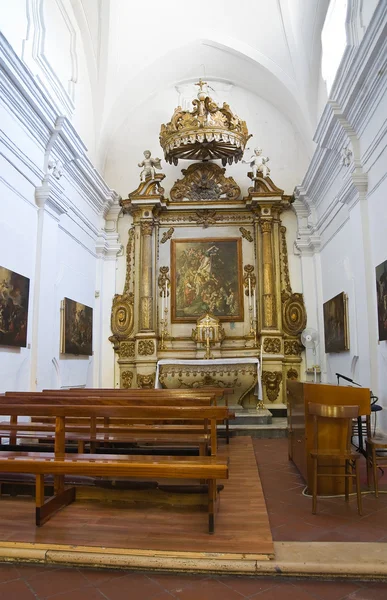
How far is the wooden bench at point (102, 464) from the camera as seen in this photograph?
3.15 metres

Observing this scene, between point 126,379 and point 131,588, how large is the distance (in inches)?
322

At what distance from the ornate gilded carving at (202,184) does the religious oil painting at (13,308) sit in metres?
5.14

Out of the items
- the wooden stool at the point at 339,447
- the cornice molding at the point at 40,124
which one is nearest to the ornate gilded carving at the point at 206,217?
the cornice molding at the point at 40,124

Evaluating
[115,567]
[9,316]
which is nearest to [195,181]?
[9,316]

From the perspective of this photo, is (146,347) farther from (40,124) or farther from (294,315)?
(40,124)

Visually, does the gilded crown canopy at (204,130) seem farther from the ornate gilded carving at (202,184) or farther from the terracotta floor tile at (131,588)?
the terracotta floor tile at (131,588)

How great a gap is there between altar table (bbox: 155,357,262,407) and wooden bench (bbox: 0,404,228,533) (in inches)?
228

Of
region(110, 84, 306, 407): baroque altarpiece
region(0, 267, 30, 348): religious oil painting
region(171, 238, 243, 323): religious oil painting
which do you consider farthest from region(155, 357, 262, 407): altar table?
region(0, 267, 30, 348): religious oil painting

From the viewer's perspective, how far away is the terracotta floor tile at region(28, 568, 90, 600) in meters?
2.57

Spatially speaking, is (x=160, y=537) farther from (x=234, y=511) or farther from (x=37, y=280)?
(x=37, y=280)

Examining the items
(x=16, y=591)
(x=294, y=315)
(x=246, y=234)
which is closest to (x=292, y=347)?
(x=294, y=315)

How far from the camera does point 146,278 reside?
10.9 m

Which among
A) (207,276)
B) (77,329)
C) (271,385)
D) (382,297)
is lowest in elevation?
(271,385)

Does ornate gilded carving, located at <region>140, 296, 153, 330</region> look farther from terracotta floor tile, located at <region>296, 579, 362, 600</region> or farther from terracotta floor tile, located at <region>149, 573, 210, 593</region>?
terracotta floor tile, located at <region>296, 579, 362, 600</region>
